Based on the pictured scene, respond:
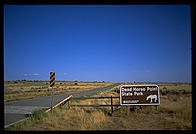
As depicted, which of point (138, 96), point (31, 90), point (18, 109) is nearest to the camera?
point (138, 96)

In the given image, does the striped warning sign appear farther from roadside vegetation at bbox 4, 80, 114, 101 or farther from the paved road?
roadside vegetation at bbox 4, 80, 114, 101

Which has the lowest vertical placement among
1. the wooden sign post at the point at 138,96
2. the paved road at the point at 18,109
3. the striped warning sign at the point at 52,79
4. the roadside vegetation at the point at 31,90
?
the roadside vegetation at the point at 31,90

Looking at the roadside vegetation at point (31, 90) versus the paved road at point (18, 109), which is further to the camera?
the roadside vegetation at point (31, 90)

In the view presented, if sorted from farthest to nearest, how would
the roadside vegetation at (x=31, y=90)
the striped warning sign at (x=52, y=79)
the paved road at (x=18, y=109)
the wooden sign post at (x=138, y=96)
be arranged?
the roadside vegetation at (x=31, y=90) < the striped warning sign at (x=52, y=79) < the wooden sign post at (x=138, y=96) < the paved road at (x=18, y=109)

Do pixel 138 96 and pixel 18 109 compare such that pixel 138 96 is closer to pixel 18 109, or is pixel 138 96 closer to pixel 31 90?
pixel 18 109

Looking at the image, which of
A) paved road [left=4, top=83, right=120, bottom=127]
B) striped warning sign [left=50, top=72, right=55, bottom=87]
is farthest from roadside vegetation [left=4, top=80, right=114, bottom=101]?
striped warning sign [left=50, top=72, right=55, bottom=87]

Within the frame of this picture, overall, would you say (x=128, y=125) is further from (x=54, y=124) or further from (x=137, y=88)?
(x=54, y=124)

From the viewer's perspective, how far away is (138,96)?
849 cm

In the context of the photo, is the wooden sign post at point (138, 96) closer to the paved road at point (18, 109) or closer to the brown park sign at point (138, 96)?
the brown park sign at point (138, 96)

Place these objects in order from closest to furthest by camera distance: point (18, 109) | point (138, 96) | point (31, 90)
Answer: point (138, 96) → point (18, 109) → point (31, 90)

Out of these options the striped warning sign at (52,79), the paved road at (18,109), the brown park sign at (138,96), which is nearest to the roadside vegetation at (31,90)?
the paved road at (18,109)

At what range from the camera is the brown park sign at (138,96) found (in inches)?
333

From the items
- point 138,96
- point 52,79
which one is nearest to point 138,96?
point 138,96
